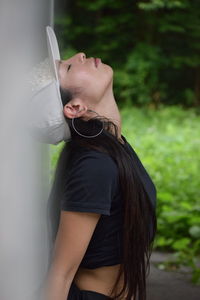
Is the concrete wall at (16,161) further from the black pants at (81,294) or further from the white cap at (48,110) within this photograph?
the black pants at (81,294)

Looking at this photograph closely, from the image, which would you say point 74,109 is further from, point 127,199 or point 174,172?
point 174,172

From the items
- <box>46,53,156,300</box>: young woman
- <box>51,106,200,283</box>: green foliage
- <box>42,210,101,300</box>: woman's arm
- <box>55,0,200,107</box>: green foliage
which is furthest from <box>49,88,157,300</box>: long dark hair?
<box>55,0,200,107</box>: green foliage

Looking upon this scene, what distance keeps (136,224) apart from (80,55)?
551 mm

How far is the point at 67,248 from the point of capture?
1906 millimetres

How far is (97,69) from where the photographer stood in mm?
2023

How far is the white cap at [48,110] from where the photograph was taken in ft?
6.37

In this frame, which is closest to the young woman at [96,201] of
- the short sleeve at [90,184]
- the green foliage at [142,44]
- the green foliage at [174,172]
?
the short sleeve at [90,184]

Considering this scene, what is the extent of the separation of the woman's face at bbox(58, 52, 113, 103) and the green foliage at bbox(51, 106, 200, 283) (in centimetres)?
219

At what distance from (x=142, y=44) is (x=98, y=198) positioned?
11594mm

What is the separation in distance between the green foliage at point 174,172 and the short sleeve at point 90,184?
216cm

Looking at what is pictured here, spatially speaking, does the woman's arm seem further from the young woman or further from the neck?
the neck

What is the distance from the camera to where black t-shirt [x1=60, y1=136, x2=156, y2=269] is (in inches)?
74.9

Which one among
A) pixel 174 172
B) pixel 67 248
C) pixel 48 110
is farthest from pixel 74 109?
pixel 174 172

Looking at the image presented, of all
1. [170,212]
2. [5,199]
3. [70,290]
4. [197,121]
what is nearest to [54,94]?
[5,199]
